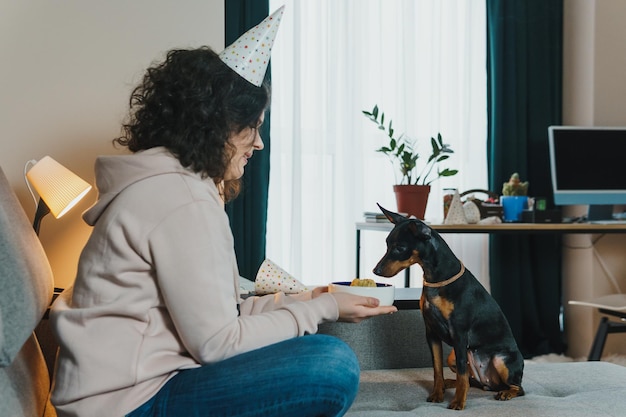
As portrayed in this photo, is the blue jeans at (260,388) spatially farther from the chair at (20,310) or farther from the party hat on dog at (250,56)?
the party hat on dog at (250,56)

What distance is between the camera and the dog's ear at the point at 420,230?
5.10 ft

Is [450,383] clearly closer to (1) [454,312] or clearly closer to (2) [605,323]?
(1) [454,312]

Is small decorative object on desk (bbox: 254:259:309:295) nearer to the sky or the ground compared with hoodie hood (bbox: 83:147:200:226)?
nearer to the ground

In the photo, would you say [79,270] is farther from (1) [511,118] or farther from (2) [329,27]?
(1) [511,118]

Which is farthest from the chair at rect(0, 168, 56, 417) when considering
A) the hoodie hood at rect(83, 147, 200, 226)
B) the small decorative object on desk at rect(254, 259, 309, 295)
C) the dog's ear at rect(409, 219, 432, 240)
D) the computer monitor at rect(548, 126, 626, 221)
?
the computer monitor at rect(548, 126, 626, 221)

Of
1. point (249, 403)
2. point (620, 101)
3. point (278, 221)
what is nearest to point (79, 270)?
point (249, 403)

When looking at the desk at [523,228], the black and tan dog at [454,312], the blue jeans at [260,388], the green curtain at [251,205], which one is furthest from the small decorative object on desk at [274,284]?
the green curtain at [251,205]

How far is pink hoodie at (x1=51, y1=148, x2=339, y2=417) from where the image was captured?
1.15 meters

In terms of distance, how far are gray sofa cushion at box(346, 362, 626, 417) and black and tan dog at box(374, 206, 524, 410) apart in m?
0.05

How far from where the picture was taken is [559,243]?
13.9 ft

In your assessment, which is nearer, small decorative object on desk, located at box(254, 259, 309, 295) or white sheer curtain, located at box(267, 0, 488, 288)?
small decorative object on desk, located at box(254, 259, 309, 295)

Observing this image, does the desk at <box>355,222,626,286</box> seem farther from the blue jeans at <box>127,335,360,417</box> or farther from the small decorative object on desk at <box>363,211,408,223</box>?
the blue jeans at <box>127,335,360,417</box>

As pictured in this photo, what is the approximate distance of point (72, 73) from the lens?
2.02 meters

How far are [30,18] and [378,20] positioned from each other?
2.37m
